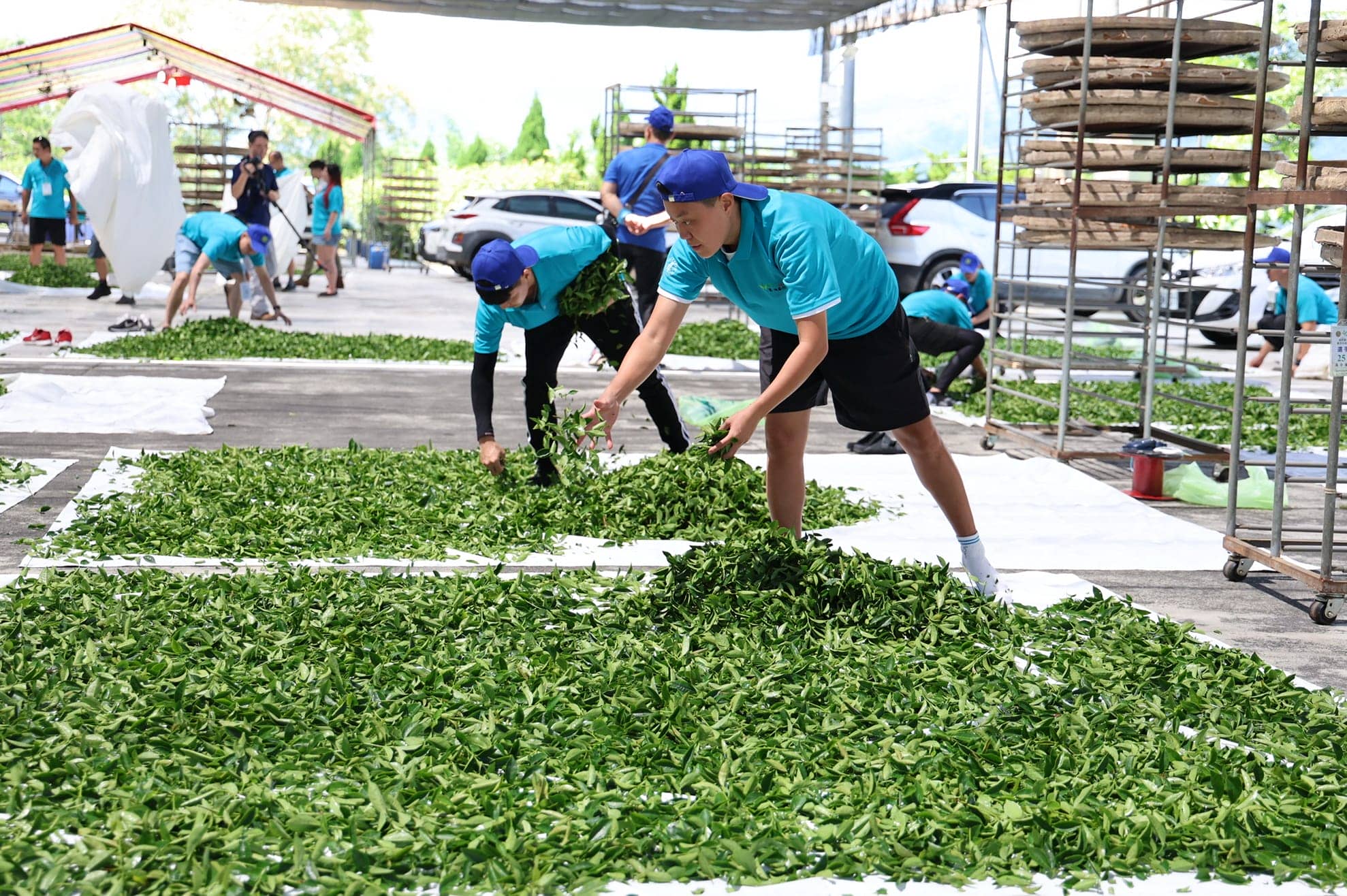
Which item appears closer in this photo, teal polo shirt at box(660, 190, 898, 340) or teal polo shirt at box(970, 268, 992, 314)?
teal polo shirt at box(660, 190, 898, 340)

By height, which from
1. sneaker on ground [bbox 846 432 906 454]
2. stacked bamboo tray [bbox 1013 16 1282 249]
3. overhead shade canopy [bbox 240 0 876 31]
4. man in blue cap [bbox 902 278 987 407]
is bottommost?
sneaker on ground [bbox 846 432 906 454]

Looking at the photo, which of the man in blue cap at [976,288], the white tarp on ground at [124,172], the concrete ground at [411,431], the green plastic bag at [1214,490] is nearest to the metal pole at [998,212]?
the concrete ground at [411,431]

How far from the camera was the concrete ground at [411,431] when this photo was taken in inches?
191

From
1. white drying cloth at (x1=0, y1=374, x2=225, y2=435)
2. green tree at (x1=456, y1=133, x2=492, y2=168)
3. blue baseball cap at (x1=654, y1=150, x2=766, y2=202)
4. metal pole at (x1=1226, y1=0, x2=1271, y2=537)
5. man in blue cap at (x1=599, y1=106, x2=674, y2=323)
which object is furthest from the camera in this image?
green tree at (x1=456, y1=133, x2=492, y2=168)

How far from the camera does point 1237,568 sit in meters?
5.40

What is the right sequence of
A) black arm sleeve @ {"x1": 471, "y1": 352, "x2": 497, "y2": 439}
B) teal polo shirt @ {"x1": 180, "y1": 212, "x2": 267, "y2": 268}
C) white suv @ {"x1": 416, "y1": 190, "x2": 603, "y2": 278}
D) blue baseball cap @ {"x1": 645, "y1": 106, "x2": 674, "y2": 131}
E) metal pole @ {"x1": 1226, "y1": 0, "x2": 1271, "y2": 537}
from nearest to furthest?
metal pole @ {"x1": 1226, "y1": 0, "x2": 1271, "y2": 537}
black arm sleeve @ {"x1": 471, "y1": 352, "x2": 497, "y2": 439}
blue baseball cap @ {"x1": 645, "y1": 106, "x2": 674, "y2": 131}
teal polo shirt @ {"x1": 180, "y1": 212, "x2": 267, "y2": 268}
white suv @ {"x1": 416, "y1": 190, "x2": 603, "y2": 278}

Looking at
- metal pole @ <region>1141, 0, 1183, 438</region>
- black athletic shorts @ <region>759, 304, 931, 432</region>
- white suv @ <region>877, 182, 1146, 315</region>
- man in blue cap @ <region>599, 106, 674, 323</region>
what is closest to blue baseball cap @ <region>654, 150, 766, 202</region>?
black athletic shorts @ <region>759, 304, 931, 432</region>

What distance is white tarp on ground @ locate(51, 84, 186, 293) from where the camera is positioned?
13.6 meters

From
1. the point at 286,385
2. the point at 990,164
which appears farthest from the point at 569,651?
the point at 990,164

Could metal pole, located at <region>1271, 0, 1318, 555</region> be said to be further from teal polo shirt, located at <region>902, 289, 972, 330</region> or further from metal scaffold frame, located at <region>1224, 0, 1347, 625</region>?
teal polo shirt, located at <region>902, 289, 972, 330</region>

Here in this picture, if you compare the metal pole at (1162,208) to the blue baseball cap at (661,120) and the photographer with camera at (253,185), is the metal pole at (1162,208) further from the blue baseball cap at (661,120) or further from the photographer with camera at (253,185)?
the photographer with camera at (253,185)

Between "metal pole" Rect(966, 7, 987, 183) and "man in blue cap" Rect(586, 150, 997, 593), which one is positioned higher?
"metal pole" Rect(966, 7, 987, 183)

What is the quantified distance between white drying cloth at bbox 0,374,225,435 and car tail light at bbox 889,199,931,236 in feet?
33.7

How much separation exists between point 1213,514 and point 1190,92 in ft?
8.69
